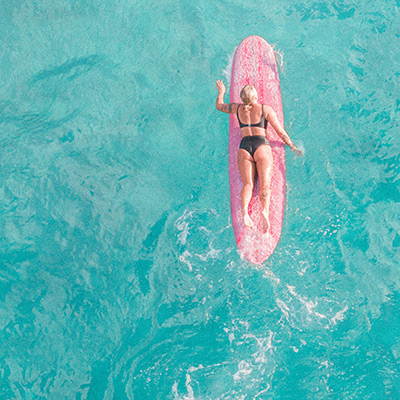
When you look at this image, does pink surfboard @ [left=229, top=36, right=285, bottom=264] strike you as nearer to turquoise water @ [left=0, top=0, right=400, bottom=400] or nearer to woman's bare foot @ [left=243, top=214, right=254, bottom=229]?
woman's bare foot @ [left=243, top=214, right=254, bottom=229]

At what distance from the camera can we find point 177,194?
750cm

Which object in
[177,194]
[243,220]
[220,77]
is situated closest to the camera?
[243,220]

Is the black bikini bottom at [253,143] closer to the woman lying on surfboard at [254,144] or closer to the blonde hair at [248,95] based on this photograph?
the woman lying on surfboard at [254,144]

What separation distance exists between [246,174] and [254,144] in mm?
501

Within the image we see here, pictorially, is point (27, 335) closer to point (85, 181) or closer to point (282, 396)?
point (85, 181)

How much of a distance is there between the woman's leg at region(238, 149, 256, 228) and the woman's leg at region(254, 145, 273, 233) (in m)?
0.11

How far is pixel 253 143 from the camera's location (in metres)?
6.63

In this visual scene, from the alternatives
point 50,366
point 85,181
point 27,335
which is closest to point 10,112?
point 85,181

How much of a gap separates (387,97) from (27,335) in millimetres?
7541

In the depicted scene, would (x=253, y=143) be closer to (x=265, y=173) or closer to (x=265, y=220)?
(x=265, y=173)

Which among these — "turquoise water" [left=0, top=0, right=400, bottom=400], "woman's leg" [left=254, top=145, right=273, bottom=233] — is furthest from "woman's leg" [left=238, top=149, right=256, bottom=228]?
"turquoise water" [left=0, top=0, right=400, bottom=400]

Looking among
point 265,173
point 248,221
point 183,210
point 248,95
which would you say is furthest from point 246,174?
point 183,210

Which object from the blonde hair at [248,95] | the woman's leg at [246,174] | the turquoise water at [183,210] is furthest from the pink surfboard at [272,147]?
the blonde hair at [248,95]

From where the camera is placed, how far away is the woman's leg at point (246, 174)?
21.0ft
